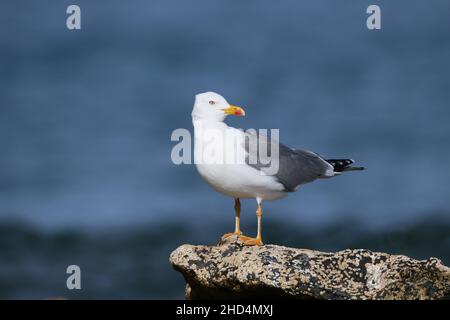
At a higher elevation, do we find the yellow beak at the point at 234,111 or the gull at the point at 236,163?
the yellow beak at the point at 234,111

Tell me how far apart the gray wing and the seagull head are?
11.7 inches

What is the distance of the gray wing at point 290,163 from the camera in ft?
30.0

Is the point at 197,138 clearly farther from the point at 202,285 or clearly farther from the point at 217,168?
the point at 202,285

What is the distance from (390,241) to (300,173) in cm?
950

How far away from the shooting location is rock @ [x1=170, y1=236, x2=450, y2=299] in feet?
24.2

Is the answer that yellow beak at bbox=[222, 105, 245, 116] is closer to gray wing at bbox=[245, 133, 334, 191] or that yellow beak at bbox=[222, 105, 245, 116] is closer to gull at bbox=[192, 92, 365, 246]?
gull at bbox=[192, 92, 365, 246]

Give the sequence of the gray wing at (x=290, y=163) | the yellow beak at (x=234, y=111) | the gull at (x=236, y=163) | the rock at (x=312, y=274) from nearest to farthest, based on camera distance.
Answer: the rock at (x=312, y=274), the gull at (x=236, y=163), the gray wing at (x=290, y=163), the yellow beak at (x=234, y=111)

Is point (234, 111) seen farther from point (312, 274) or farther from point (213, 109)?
point (312, 274)

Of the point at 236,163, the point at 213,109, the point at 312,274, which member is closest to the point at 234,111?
the point at 213,109

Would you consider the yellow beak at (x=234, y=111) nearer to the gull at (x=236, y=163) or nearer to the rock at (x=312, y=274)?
the gull at (x=236, y=163)

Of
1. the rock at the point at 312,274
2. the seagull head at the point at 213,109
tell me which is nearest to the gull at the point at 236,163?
the seagull head at the point at 213,109

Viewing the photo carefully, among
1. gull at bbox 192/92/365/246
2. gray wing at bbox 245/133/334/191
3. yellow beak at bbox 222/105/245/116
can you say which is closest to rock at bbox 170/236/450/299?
gull at bbox 192/92/365/246

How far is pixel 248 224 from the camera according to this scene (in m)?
17.6

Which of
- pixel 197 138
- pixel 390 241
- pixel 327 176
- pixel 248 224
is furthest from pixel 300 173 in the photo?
pixel 390 241
